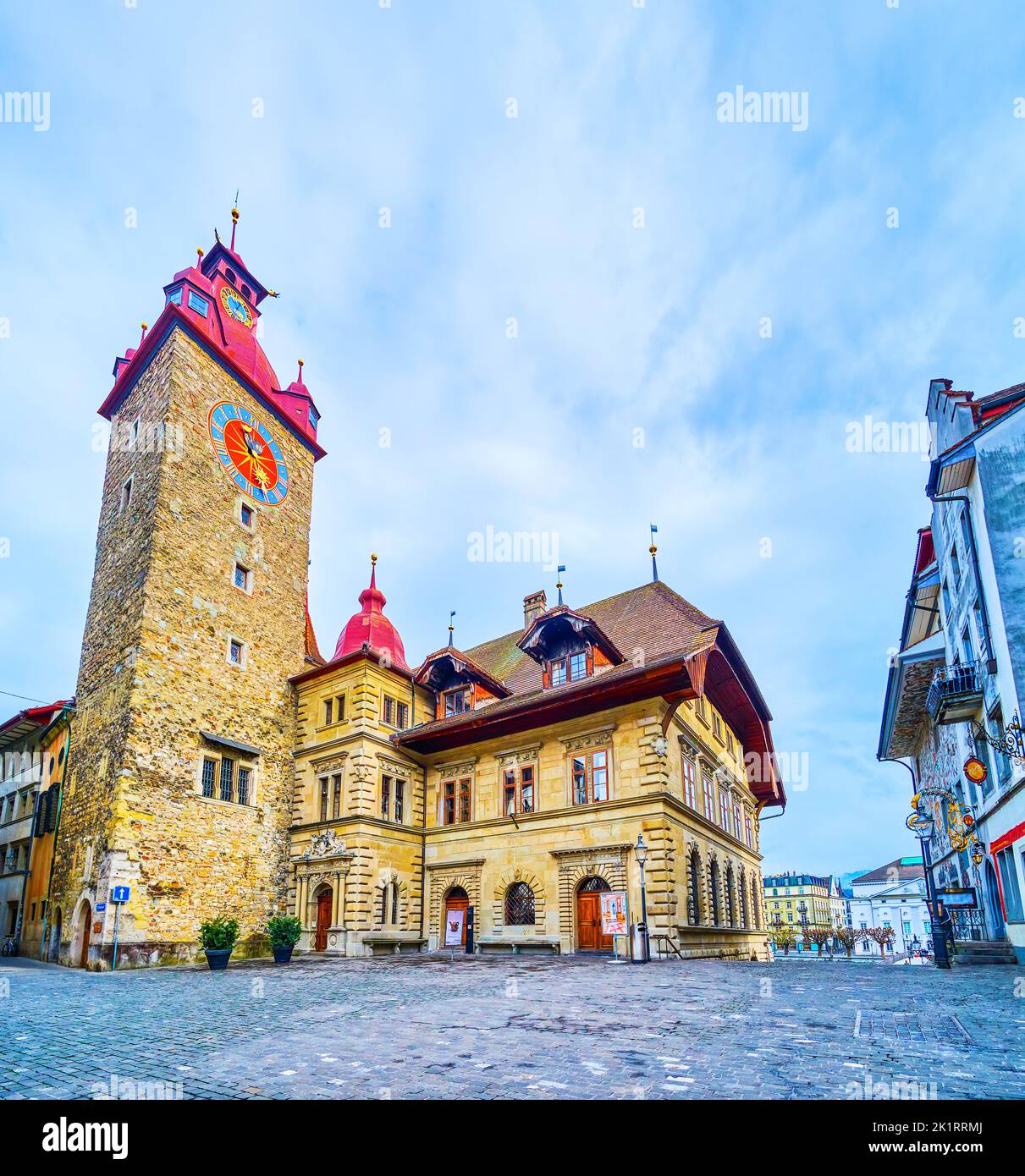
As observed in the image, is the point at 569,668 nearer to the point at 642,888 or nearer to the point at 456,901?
the point at 642,888

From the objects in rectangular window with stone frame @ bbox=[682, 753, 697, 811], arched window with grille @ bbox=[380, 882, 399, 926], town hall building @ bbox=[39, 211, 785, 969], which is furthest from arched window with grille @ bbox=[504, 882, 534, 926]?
rectangular window with stone frame @ bbox=[682, 753, 697, 811]

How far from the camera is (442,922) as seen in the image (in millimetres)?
30031

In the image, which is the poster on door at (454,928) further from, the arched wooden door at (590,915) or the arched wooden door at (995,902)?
the arched wooden door at (995,902)

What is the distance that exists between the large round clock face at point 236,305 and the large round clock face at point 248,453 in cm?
670

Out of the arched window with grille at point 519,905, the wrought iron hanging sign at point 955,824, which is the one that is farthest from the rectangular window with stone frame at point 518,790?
the wrought iron hanging sign at point 955,824

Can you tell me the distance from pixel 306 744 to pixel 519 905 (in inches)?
444

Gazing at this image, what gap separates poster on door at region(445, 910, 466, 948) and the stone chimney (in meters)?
14.6

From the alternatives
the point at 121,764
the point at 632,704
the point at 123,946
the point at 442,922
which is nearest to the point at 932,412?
the point at 632,704

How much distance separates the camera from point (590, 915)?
25.3 meters

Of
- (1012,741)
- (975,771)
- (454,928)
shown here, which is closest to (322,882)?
(454,928)
